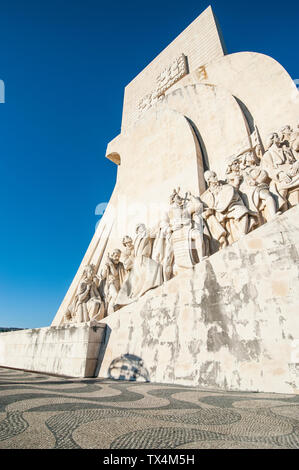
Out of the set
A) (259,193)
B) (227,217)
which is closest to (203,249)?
(227,217)

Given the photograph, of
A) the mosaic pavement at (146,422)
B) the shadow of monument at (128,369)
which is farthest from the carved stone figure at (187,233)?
the mosaic pavement at (146,422)

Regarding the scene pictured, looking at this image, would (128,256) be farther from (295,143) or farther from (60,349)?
(295,143)

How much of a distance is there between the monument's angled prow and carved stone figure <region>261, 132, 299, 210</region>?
0.02 meters

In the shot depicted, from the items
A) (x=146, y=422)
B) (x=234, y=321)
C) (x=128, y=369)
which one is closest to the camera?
(x=146, y=422)

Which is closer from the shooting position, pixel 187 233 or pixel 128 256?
pixel 187 233

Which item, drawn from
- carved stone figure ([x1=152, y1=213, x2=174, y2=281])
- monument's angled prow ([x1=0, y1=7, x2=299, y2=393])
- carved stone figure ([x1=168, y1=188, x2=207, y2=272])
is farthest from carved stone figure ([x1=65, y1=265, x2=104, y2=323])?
carved stone figure ([x1=168, y1=188, x2=207, y2=272])

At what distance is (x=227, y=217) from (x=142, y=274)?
1785 mm

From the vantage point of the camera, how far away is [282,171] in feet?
14.9

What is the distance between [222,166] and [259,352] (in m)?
5.17

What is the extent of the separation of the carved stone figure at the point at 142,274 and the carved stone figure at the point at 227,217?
3.94 feet

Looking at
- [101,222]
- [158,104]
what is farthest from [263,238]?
[158,104]

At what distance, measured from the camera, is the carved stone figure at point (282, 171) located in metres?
4.27

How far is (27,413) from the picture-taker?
149 centimetres

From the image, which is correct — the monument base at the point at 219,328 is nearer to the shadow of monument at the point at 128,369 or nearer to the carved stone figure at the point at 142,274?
the shadow of monument at the point at 128,369
